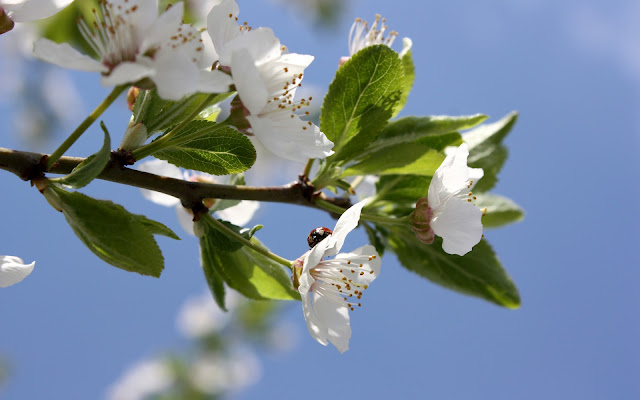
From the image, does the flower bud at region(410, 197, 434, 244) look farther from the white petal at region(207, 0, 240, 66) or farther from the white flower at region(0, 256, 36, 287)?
the white flower at region(0, 256, 36, 287)

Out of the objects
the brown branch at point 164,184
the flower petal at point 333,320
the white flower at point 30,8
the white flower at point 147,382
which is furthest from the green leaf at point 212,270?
the white flower at point 147,382

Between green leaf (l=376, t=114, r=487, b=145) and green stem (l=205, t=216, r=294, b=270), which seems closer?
green stem (l=205, t=216, r=294, b=270)

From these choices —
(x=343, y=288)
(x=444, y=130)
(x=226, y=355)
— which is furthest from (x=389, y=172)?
(x=226, y=355)

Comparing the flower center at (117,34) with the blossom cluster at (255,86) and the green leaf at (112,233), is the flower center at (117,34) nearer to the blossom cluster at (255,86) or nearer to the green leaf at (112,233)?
the blossom cluster at (255,86)

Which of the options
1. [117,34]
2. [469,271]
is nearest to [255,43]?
[117,34]

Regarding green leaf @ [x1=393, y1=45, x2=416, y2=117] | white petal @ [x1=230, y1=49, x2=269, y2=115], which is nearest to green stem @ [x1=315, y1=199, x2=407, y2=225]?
green leaf @ [x1=393, y1=45, x2=416, y2=117]

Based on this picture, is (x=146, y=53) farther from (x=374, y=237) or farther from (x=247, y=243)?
(x=374, y=237)

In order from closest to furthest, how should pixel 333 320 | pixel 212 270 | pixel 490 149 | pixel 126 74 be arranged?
pixel 126 74 → pixel 333 320 → pixel 212 270 → pixel 490 149
